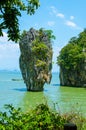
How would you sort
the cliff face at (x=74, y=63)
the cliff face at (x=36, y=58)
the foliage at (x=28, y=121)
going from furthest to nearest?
the cliff face at (x=74, y=63), the cliff face at (x=36, y=58), the foliage at (x=28, y=121)

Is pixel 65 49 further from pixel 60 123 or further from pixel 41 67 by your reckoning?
pixel 60 123

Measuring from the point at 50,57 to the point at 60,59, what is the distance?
19888 millimetres

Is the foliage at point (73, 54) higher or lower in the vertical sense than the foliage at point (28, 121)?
higher

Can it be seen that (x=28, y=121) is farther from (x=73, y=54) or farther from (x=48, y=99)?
(x=73, y=54)

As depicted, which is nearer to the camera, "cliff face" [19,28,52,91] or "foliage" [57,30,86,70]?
"cliff face" [19,28,52,91]

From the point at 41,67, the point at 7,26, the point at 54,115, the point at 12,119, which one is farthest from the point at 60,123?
the point at 41,67

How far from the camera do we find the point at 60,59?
69625mm

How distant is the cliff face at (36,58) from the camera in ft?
160

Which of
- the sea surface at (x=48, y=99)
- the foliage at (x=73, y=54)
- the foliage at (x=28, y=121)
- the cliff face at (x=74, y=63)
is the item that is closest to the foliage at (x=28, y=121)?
the foliage at (x=28, y=121)

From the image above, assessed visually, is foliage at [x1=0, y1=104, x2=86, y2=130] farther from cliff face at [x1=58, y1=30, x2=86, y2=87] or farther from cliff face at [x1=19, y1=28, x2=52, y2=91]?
cliff face at [x1=58, y1=30, x2=86, y2=87]

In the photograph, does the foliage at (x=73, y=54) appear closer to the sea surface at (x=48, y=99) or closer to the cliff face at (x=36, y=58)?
→ the cliff face at (x=36, y=58)

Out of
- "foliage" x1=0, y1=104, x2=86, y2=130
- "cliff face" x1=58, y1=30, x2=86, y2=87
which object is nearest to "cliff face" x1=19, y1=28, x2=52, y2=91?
"cliff face" x1=58, y1=30, x2=86, y2=87

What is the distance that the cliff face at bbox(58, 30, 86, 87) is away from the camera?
6606cm

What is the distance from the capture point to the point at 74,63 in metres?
66.2
